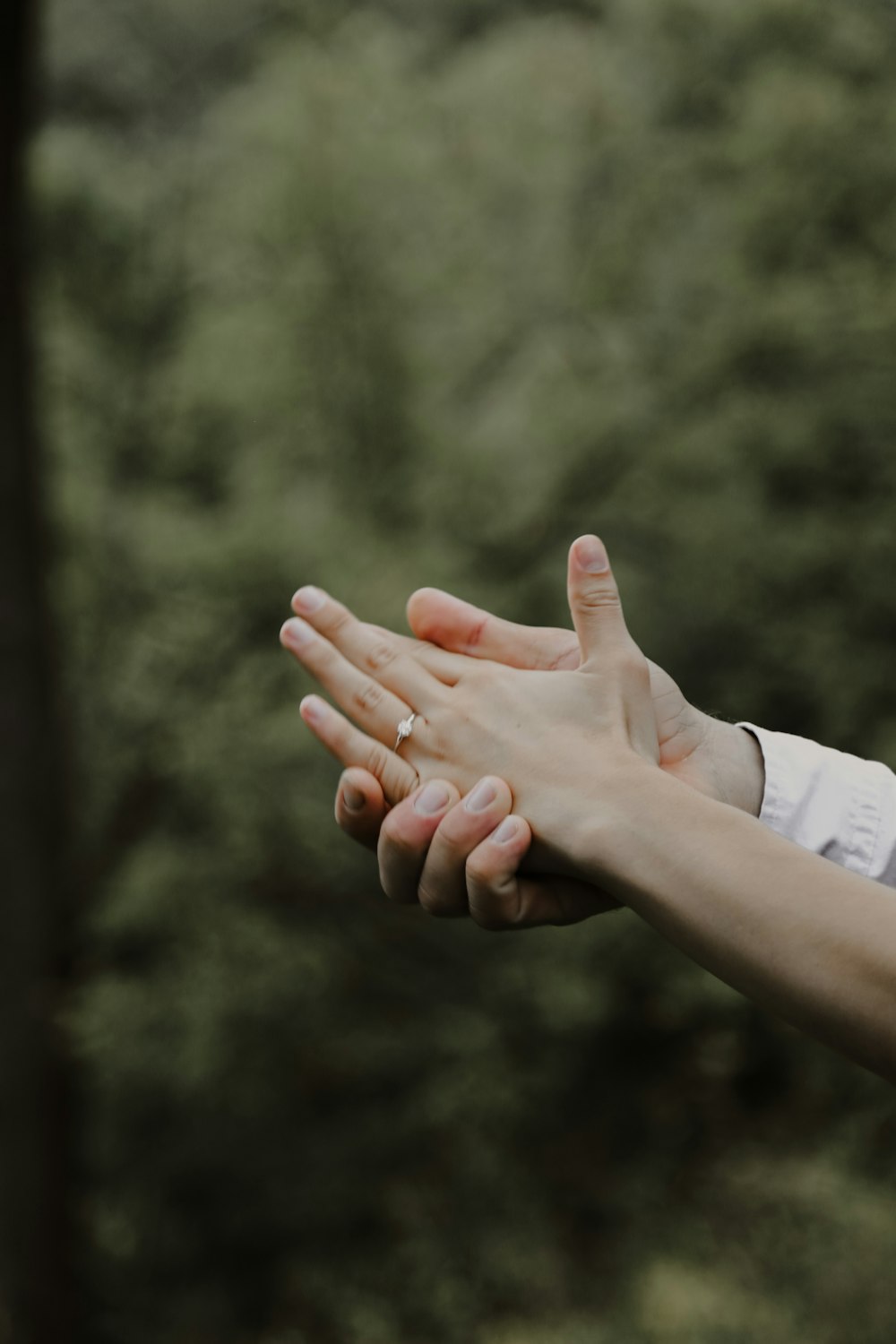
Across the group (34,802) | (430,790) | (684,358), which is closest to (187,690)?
(34,802)

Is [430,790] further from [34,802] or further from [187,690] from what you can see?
[187,690]

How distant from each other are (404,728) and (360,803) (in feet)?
0.41

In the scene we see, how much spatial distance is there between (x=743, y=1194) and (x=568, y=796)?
341cm

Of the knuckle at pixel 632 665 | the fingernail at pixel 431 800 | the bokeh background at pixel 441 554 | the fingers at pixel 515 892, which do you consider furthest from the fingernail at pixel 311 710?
the bokeh background at pixel 441 554

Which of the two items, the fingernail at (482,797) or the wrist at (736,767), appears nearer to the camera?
the fingernail at (482,797)

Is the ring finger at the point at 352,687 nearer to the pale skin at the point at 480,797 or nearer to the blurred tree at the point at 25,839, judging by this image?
the pale skin at the point at 480,797

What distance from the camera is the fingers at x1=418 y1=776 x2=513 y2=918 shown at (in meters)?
1.42

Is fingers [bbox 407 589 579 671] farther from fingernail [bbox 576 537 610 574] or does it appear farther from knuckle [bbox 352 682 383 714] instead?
fingernail [bbox 576 537 610 574]

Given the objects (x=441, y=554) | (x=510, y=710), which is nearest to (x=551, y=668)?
(x=510, y=710)

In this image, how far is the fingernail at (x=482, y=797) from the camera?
1.43m

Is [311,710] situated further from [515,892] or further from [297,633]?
[515,892]

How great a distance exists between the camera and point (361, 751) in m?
1.59

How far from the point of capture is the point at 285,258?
13.6ft

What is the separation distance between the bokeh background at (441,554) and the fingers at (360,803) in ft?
7.50
